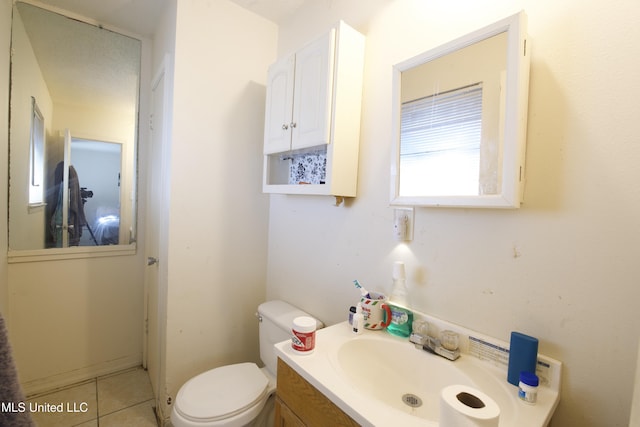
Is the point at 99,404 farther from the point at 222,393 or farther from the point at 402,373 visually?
the point at 402,373

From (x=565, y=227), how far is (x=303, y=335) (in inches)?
A: 32.3

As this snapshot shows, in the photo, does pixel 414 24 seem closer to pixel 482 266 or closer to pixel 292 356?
pixel 482 266

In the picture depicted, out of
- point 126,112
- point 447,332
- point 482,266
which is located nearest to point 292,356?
point 447,332

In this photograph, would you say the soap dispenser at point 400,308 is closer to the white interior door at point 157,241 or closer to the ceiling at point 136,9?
the white interior door at point 157,241

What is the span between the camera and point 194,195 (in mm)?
1612

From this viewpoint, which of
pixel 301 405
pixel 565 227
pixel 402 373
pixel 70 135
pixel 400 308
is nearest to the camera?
pixel 565 227

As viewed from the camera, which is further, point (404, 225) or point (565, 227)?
point (404, 225)

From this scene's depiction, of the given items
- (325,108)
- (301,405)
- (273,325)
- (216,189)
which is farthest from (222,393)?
(325,108)

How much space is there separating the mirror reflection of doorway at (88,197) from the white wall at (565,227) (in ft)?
6.61

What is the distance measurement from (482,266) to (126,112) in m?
2.40

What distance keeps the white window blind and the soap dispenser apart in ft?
0.99

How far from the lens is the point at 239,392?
4.23 ft

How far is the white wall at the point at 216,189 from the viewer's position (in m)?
1.55

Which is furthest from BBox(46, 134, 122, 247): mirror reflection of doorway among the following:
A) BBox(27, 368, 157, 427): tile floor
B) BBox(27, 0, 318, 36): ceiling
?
BBox(27, 368, 157, 427): tile floor
